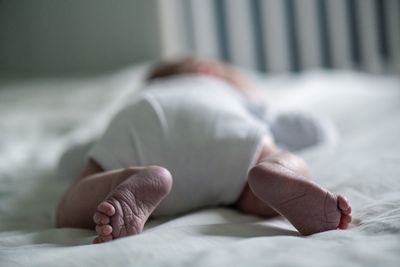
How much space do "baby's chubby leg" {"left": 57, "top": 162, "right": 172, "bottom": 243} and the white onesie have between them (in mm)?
105

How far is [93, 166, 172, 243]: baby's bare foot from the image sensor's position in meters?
0.71

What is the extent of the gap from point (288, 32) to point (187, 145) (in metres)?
1.50

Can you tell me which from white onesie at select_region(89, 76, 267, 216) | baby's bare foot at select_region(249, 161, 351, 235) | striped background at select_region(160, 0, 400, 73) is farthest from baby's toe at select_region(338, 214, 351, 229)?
striped background at select_region(160, 0, 400, 73)

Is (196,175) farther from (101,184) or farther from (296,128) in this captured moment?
(296,128)

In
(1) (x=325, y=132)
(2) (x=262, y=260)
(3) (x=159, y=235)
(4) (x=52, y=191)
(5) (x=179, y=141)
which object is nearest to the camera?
(2) (x=262, y=260)

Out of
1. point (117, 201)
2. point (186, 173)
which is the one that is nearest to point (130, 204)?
point (117, 201)

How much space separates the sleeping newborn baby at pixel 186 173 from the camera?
731mm

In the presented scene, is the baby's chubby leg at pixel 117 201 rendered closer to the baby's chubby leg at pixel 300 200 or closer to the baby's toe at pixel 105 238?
the baby's toe at pixel 105 238

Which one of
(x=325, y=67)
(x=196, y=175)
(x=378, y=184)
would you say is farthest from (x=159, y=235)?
(x=325, y=67)

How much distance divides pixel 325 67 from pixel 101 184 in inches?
67.1

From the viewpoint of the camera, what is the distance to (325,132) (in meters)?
1.24

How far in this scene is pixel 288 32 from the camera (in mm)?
2328

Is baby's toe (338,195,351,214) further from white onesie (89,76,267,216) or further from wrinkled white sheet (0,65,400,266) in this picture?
white onesie (89,76,267,216)

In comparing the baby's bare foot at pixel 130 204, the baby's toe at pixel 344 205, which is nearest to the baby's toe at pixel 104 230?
the baby's bare foot at pixel 130 204
